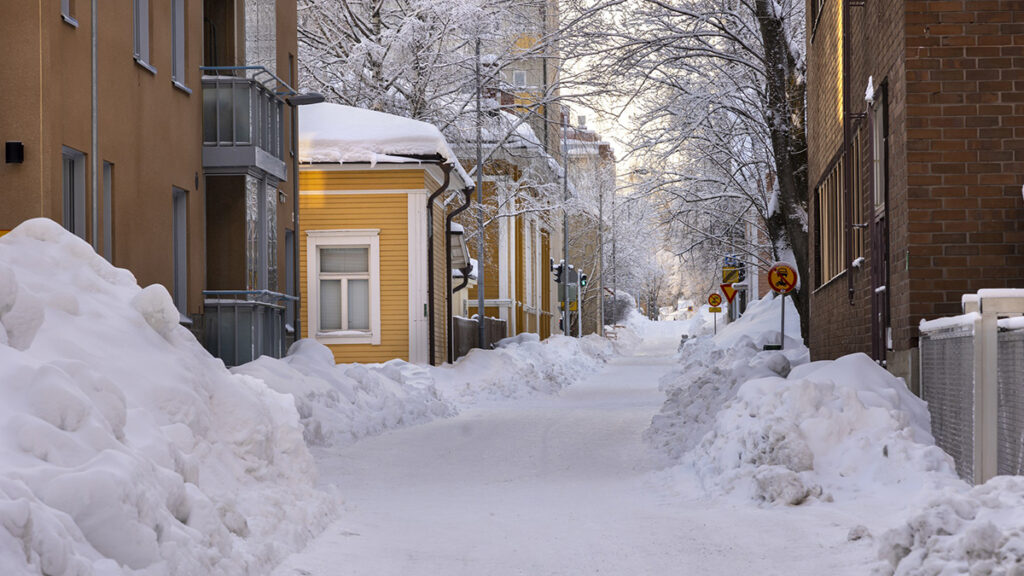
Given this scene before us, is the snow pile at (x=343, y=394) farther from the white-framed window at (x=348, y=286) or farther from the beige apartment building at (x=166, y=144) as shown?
the white-framed window at (x=348, y=286)

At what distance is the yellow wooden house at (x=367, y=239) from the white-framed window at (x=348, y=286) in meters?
0.02

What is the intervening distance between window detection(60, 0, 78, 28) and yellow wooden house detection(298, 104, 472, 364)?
12223 mm

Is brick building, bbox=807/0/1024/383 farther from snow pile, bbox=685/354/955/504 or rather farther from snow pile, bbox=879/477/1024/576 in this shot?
snow pile, bbox=879/477/1024/576

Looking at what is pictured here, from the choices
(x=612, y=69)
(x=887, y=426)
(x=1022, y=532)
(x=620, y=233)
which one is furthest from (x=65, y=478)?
(x=620, y=233)

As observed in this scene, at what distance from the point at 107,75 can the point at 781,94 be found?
1265 cm

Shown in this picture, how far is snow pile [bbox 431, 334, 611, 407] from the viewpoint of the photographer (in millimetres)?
23953

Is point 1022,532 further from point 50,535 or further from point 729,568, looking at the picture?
point 50,535

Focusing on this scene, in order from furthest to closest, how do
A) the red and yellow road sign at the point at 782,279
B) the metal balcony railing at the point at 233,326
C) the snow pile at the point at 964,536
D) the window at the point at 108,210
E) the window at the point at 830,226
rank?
the red and yellow road sign at the point at 782,279, the metal balcony railing at the point at 233,326, the window at the point at 830,226, the window at the point at 108,210, the snow pile at the point at 964,536

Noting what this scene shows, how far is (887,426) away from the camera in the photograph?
9484 millimetres

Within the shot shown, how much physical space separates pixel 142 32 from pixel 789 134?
481 inches

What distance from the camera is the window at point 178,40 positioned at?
16781 millimetres

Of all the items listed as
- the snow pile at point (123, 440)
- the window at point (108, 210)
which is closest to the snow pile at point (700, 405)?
the snow pile at point (123, 440)

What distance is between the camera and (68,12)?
42.3ft

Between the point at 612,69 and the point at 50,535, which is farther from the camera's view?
the point at 612,69
